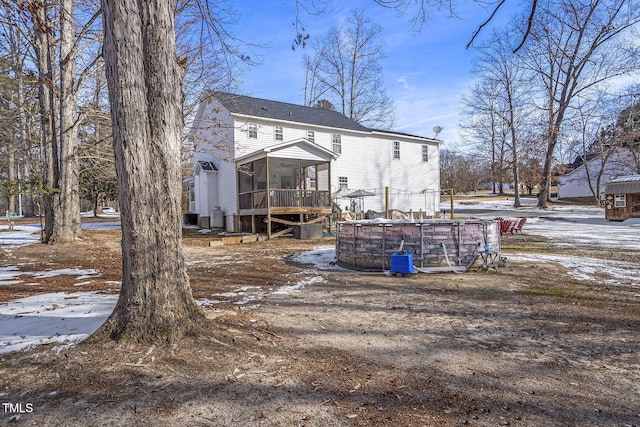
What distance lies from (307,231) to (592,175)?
4068cm

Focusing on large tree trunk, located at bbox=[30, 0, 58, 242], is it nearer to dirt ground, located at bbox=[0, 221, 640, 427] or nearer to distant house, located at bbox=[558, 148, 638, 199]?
dirt ground, located at bbox=[0, 221, 640, 427]

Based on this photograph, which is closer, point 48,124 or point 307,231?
point 48,124

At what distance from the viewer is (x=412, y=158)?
2333 centimetres

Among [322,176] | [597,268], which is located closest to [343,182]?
[322,176]

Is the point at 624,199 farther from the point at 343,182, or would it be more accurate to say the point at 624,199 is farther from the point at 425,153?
the point at 343,182

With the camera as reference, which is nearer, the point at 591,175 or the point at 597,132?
the point at 597,132

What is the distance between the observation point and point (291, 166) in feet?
63.6

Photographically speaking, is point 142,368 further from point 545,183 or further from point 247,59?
point 545,183

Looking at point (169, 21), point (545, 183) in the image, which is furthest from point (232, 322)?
point (545, 183)

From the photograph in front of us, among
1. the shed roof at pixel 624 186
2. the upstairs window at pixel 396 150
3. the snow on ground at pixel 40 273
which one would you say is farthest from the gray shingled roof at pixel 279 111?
the shed roof at pixel 624 186

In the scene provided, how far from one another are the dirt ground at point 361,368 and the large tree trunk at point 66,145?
6.87 m

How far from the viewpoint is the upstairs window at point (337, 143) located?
66.8ft

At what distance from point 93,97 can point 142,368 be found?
16.3m

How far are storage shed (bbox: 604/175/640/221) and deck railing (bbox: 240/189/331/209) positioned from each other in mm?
17104
